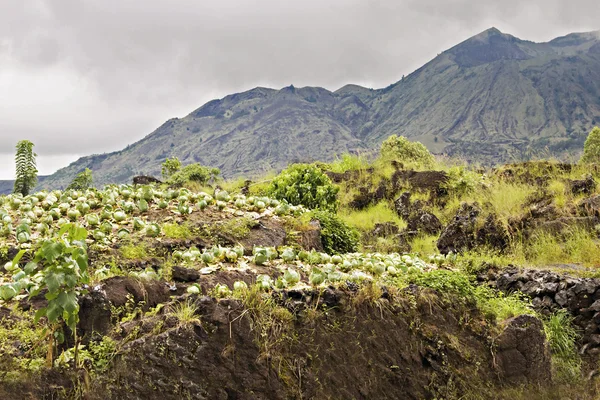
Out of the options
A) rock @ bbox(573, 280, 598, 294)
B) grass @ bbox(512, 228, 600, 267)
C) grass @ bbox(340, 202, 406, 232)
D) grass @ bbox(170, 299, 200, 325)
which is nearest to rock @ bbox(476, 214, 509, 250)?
grass @ bbox(512, 228, 600, 267)

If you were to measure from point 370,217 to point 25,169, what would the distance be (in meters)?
10.5

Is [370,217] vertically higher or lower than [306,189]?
lower

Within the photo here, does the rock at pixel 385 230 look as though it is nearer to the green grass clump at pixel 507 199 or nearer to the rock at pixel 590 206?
the green grass clump at pixel 507 199

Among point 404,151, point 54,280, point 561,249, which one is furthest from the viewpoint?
point 404,151

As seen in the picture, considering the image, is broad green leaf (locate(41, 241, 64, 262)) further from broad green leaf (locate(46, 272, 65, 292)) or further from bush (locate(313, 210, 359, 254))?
bush (locate(313, 210, 359, 254))

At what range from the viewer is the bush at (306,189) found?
11070 millimetres

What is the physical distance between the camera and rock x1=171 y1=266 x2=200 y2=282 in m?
4.70

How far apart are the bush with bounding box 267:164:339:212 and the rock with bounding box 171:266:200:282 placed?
6.35m

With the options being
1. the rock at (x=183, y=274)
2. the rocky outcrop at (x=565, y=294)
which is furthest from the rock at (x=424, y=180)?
the rock at (x=183, y=274)

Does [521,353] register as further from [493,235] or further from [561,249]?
[493,235]

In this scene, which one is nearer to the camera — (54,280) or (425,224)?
(54,280)

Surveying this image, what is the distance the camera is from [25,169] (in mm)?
14859

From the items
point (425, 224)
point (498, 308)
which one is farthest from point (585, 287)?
point (425, 224)

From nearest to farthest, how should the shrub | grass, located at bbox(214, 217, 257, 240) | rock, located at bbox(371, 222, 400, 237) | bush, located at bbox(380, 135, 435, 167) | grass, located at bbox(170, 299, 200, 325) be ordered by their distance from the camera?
grass, located at bbox(170, 299, 200, 325) → grass, located at bbox(214, 217, 257, 240) → rock, located at bbox(371, 222, 400, 237) → the shrub → bush, located at bbox(380, 135, 435, 167)
